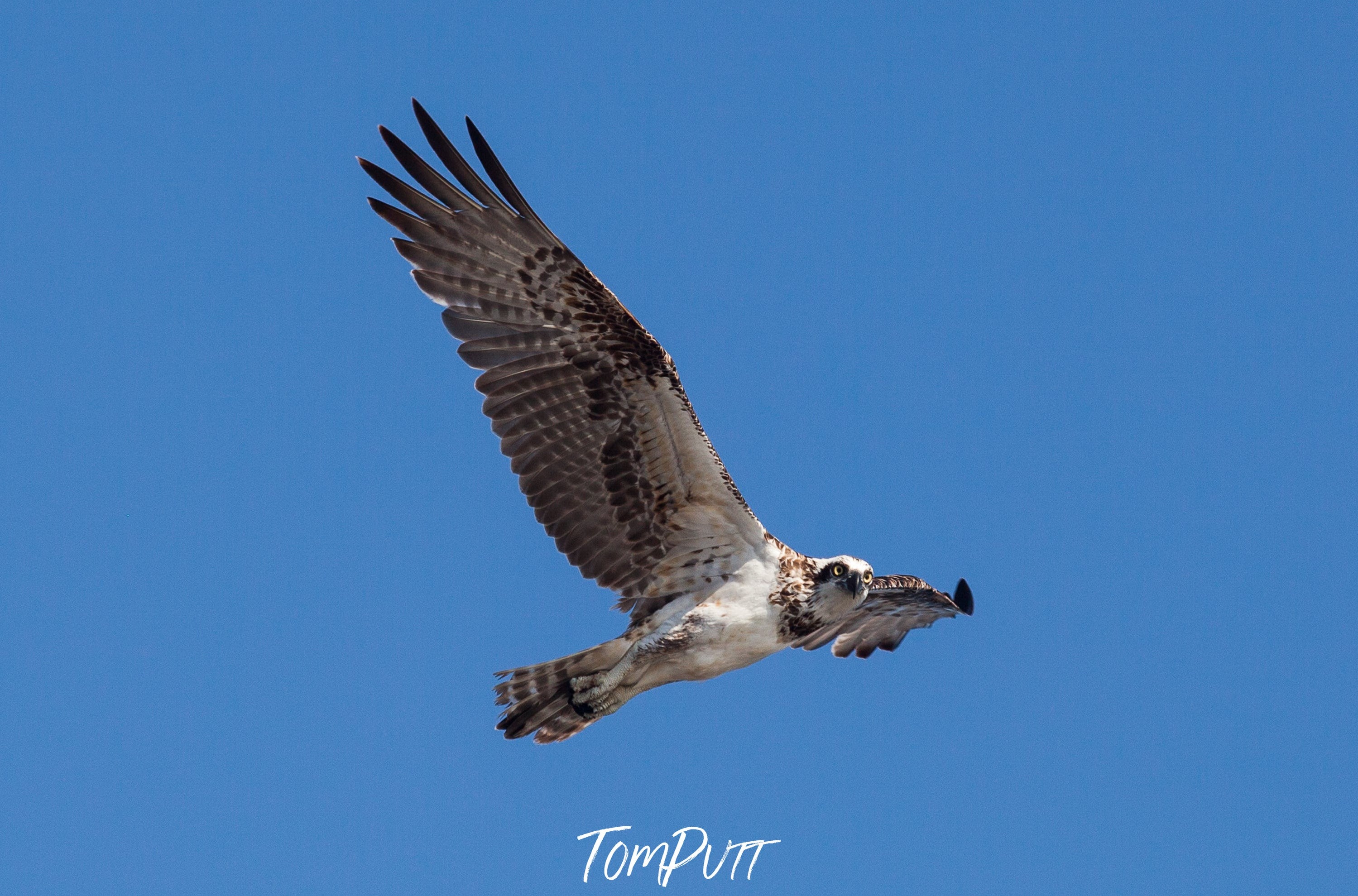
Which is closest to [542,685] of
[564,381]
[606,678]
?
[606,678]

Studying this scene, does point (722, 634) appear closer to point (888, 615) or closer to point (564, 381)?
point (564, 381)

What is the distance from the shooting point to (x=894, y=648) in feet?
45.1

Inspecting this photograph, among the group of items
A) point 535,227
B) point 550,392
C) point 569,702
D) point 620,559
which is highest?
point 535,227

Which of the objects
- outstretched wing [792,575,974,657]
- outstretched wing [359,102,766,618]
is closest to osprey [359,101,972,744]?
outstretched wing [359,102,766,618]

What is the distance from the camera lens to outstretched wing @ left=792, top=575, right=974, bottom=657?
12680 millimetres

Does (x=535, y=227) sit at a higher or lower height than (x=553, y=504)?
higher

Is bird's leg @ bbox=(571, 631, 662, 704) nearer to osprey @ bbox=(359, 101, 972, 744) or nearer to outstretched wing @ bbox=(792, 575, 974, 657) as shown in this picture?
osprey @ bbox=(359, 101, 972, 744)

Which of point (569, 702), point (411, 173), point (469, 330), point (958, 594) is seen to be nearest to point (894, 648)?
point (958, 594)

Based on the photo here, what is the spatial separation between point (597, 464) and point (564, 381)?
2.12 feet

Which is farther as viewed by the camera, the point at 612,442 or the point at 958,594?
the point at 958,594

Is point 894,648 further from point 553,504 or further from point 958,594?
point 553,504

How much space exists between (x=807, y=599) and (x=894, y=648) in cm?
328

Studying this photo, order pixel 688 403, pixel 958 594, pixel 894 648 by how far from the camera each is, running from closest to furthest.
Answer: pixel 688 403 → pixel 958 594 → pixel 894 648

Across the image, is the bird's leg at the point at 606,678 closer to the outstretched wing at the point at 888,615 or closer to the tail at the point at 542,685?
the tail at the point at 542,685
